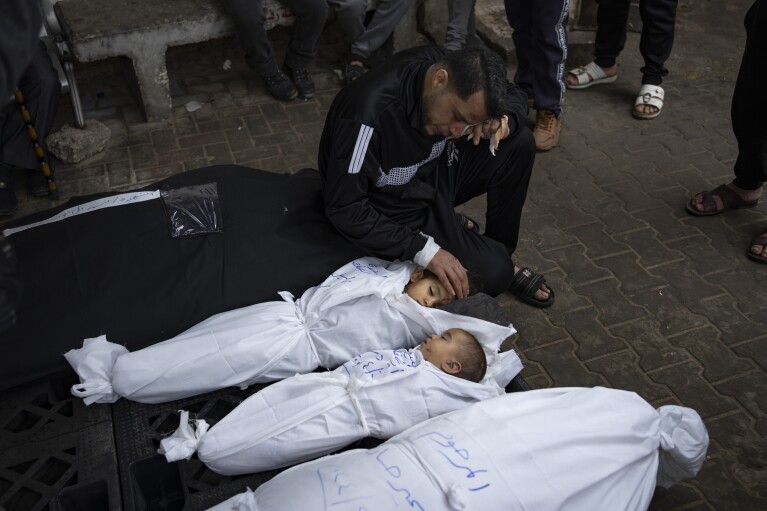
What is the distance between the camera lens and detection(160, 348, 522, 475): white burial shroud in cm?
212

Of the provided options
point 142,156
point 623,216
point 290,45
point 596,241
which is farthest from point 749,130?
point 142,156

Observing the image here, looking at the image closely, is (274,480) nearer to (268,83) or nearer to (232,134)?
(232,134)

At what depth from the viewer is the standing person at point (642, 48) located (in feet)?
15.3

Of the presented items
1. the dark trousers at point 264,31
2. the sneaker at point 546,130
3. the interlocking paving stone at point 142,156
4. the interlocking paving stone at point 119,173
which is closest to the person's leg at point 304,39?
the dark trousers at point 264,31

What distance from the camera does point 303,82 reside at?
5.06 m

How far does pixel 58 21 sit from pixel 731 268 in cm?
417

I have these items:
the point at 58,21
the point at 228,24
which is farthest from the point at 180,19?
the point at 58,21

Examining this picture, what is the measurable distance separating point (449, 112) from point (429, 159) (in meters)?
0.42

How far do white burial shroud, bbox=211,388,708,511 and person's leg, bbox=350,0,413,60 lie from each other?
3.52m

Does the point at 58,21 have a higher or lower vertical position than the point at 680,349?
higher

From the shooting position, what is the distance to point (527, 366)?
3.12 meters

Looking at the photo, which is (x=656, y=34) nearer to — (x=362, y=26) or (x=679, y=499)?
(x=362, y=26)

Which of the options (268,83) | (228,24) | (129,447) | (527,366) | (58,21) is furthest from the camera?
(268,83)

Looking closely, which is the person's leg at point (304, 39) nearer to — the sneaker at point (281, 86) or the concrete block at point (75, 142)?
the sneaker at point (281, 86)
